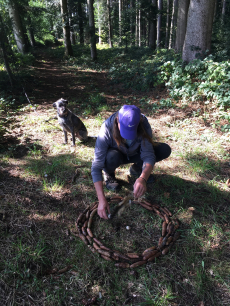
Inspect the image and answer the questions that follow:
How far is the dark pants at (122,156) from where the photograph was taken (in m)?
2.68

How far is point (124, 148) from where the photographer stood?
263 cm

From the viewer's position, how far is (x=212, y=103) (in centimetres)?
488

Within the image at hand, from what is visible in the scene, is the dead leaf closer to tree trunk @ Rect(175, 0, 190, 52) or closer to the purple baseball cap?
the purple baseball cap

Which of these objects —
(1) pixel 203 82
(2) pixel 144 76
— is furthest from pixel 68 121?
(2) pixel 144 76

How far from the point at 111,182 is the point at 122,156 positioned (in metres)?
0.56

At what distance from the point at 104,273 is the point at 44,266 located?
666 mm

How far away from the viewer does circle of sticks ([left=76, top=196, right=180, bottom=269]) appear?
212 centimetres

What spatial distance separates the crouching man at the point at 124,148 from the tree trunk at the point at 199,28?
485cm

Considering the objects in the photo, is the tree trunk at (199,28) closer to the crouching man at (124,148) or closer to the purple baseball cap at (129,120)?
the crouching man at (124,148)

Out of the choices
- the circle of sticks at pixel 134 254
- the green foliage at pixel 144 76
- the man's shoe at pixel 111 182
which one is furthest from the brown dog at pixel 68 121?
the green foliage at pixel 144 76

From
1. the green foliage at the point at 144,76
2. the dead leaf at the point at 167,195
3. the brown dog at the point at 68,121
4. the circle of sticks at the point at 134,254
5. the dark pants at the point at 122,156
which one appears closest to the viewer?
the circle of sticks at the point at 134,254

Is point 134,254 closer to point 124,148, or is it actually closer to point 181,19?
point 124,148

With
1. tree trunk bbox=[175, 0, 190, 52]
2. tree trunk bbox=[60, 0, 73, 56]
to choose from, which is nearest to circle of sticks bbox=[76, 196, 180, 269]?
tree trunk bbox=[175, 0, 190, 52]

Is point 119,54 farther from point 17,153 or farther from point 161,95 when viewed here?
point 17,153
